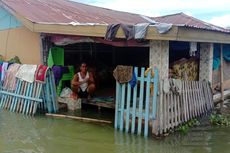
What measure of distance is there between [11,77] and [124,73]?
4.44 meters

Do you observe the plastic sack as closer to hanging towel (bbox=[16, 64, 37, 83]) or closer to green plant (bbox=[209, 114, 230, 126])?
hanging towel (bbox=[16, 64, 37, 83])

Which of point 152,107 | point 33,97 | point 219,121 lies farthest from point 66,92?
point 219,121

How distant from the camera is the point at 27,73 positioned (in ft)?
29.7

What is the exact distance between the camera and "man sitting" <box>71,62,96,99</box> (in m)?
9.33

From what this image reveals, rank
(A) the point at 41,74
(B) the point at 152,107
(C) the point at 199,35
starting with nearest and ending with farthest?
1. (B) the point at 152,107
2. (C) the point at 199,35
3. (A) the point at 41,74

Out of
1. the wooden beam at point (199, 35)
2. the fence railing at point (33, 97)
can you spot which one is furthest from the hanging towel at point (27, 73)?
the wooden beam at point (199, 35)

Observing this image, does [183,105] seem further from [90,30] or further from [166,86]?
[90,30]

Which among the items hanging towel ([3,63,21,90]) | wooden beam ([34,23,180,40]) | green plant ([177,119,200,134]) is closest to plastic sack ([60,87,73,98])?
hanging towel ([3,63,21,90])

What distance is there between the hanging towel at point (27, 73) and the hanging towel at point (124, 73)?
3.11 meters

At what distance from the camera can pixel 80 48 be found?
12555mm

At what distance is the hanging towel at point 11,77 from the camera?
9469mm

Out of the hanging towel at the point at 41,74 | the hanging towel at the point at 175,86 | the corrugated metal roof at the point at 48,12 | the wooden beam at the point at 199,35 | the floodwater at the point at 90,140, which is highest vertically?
the corrugated metal roof at the point at 48,12

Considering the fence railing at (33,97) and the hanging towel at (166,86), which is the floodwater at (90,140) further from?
the hanging towel at (166,86)

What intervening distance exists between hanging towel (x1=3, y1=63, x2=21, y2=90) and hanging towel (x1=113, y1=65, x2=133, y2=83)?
4065 millimetres
